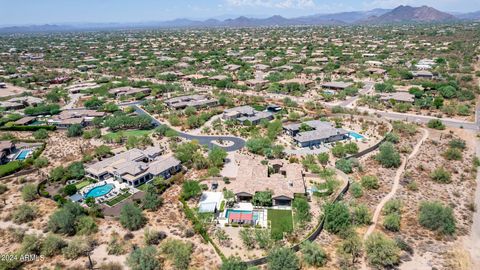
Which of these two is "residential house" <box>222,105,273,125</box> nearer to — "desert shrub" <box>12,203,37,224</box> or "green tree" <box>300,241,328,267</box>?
"green tree" <box>300,241,328,267</box>

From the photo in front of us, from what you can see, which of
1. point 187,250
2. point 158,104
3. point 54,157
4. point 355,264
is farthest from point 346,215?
point 158,104

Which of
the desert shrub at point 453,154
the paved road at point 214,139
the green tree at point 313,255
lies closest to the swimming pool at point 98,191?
the paved road at point 214,139

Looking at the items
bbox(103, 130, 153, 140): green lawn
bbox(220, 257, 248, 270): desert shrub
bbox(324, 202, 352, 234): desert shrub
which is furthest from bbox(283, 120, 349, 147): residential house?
bbox(220, 257, 248, 270): desert shrub

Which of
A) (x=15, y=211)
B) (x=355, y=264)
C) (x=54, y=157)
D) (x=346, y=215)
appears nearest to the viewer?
(x=355, y=264)

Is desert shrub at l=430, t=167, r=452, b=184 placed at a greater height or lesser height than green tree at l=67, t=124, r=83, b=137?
lesser

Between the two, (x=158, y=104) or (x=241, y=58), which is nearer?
(x=158, y=104)

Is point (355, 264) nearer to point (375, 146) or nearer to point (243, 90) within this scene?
point (375, 146)
